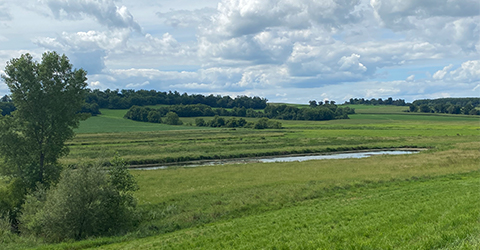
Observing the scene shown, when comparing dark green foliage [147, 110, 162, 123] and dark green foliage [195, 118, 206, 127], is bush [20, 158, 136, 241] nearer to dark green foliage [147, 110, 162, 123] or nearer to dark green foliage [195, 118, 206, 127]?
dark green foliage [195, 118, 206, 127]

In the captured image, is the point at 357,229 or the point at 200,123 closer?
the point at 357,229

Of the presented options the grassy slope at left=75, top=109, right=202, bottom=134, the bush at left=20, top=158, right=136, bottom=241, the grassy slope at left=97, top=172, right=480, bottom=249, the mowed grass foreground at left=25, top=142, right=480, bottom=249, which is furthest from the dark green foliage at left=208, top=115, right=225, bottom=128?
the grassy slope at left=97, top=172, right=480, bottom=249

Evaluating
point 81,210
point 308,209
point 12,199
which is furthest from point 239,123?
point 308,209

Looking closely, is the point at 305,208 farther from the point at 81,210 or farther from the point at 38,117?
the point at 38,117

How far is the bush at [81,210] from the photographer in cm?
2130

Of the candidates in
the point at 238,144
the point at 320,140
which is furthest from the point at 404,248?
the point at 320,140

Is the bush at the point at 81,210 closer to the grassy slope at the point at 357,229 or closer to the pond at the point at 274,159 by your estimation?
the grassy slope at the point at 357,229

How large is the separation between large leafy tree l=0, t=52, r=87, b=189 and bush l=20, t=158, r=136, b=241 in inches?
254

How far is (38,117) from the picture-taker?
101 feet

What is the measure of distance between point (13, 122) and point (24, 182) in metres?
5.46

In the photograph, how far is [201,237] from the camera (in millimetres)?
17078

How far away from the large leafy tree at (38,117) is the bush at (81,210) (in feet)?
21.2

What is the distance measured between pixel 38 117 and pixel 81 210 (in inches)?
536

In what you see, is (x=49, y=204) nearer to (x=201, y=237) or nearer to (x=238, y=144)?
(x=201, y=237)
